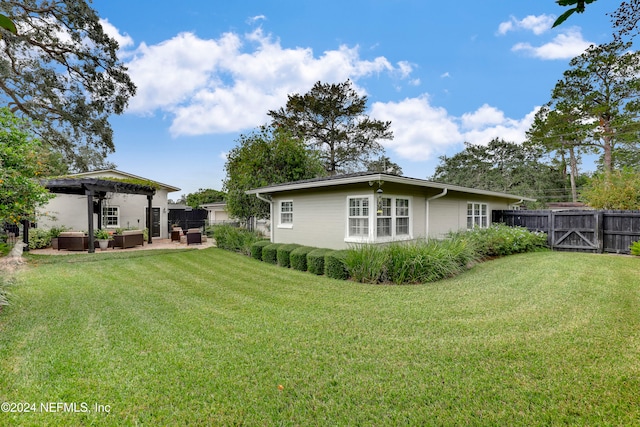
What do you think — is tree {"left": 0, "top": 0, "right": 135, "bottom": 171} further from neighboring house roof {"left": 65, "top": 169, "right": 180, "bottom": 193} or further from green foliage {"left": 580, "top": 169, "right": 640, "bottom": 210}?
green foliage {"left": 580, "top": 169, "right": 640, "bottom": 210}

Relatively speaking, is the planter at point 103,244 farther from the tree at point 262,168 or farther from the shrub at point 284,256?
the shrub at point 284,256

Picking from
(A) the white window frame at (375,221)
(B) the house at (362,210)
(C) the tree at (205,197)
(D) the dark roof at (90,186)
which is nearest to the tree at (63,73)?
(D) the dark roof at (90,186)

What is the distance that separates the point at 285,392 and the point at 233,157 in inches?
527

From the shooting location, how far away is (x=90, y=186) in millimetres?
11586

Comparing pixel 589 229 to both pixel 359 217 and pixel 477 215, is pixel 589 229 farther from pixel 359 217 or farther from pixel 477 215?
pixel 359 217

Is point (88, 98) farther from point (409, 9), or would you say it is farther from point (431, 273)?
point (431, 273)

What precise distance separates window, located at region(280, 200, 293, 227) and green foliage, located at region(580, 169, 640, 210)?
43.0 feet

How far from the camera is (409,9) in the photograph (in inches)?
292

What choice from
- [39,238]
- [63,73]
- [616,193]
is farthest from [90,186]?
[616,193]

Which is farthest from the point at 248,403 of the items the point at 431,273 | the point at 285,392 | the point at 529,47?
the point at 529,47

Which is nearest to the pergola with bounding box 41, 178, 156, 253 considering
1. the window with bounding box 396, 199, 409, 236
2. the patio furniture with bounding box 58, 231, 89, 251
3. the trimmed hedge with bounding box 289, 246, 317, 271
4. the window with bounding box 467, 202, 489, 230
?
the patio furniture with bounding box 58, 231, 89, 251

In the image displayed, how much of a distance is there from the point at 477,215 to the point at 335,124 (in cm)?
1344

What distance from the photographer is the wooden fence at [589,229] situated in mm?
10203

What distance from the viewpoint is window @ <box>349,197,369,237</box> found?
28.2ft
